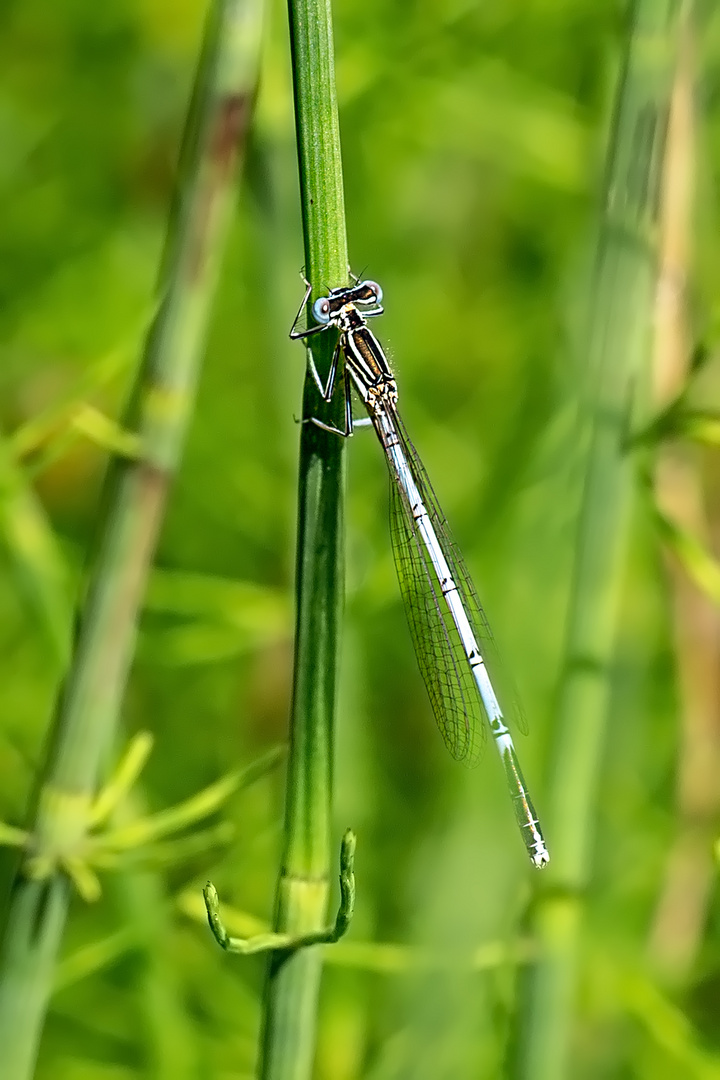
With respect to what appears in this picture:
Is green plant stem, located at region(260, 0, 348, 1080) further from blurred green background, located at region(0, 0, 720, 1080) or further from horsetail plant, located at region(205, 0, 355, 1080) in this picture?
blurred green background, located at region(0, 0, 720, 1080)

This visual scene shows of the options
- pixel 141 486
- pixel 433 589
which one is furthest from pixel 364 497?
pixel 141 486

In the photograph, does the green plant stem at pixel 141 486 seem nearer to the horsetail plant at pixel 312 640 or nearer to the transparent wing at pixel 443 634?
the horsetail plant at pixel 312 640

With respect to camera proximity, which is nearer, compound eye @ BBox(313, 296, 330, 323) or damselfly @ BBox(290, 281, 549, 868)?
compound eye @ BBox(313, 296, 330, 323)

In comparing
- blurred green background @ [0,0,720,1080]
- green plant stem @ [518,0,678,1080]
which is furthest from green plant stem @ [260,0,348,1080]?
green plant stem @ [518,0,678,1080]

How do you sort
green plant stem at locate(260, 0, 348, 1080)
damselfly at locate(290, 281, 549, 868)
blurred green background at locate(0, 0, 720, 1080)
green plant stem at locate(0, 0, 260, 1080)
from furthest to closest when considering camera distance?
blurred green background at locate(0, 0, 720, 1080), damselfly at locate(290, 281, 549, 868), green plant stem at locate(0, 0, 260, 1080), green plant stem at locate(260, 0, 348, 1080)

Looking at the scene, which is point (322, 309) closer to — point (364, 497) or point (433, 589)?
point (433, 589)

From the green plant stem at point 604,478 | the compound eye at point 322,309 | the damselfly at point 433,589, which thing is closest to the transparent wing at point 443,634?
the damselfly at point 433,589

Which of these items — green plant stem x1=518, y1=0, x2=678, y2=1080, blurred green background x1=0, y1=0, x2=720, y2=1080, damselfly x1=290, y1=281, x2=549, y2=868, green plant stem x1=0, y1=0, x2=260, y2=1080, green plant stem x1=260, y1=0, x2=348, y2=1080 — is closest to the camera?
green plant stem x1=260, y1=0, x2=348, y2=1080
